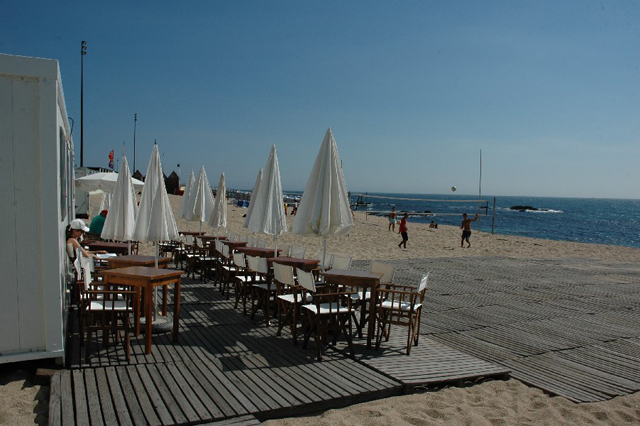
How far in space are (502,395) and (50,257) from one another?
4256mm

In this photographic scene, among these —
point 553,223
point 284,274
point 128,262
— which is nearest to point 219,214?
point 128,262

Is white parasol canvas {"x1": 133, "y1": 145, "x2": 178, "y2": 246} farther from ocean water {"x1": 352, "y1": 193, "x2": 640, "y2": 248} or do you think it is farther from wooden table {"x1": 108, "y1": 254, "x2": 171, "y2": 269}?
ocean water {"x1": 352, "y1": 193, "x2": 640, "y2": 248}

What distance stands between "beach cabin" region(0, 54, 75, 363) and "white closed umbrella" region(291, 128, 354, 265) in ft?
9.92

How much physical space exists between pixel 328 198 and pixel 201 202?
6176mm

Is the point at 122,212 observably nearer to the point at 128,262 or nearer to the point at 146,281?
the point at 128,262

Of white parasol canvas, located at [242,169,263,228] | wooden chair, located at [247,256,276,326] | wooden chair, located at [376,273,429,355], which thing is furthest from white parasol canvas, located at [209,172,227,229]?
wooden chair, located at [376,273,429,355]

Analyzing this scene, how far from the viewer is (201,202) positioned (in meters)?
11.7

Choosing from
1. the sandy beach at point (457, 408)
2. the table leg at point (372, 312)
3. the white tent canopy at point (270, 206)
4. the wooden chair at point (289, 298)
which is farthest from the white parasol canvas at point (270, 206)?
the sandy beach at point (457, 408)

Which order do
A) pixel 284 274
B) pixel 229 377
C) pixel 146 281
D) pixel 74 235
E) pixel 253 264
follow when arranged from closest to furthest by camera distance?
1. pixel 229 377
2. pixel 146 281
3. pixel 284 274
4. pixel 74 235
5. pixel 253 264

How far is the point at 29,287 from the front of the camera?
4340 millimetres

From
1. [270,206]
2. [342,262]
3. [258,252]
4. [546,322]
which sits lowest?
[546,322]

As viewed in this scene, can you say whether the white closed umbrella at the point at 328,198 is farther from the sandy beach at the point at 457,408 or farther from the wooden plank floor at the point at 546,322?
the sandy beach at the point at 457,408

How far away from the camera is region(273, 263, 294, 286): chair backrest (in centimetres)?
570

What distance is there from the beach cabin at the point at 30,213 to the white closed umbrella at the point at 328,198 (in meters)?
3.02
